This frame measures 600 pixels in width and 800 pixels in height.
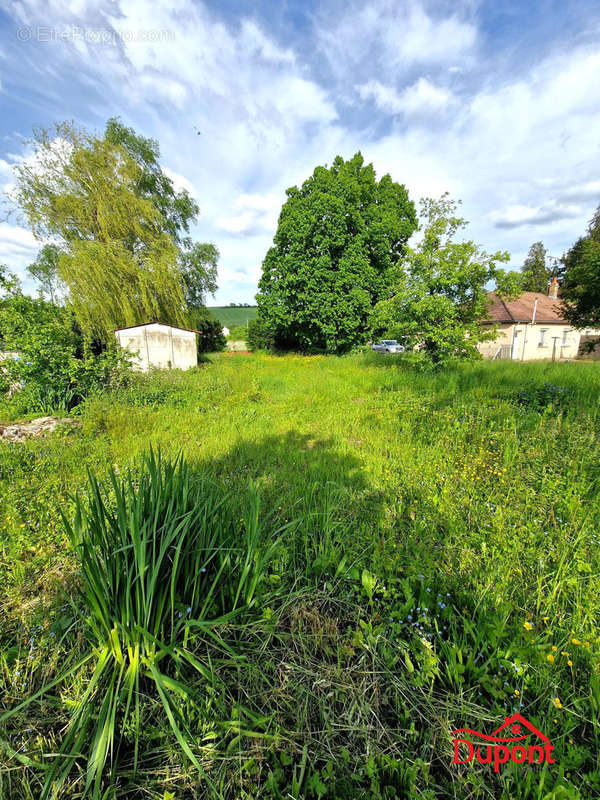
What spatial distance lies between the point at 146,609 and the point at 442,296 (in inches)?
401

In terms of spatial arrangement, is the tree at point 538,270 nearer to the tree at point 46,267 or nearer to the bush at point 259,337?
the bush at point 259,337

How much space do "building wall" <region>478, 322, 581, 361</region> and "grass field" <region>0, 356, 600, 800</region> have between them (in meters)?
26.5

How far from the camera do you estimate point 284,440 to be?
488 centimetres

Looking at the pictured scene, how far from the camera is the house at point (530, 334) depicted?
83.0 feet

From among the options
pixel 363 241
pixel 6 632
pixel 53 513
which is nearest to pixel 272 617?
pixel 6 632

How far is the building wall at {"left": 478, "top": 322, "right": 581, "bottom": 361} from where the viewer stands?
25.4 metres

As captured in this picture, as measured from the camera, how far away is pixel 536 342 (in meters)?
26.4

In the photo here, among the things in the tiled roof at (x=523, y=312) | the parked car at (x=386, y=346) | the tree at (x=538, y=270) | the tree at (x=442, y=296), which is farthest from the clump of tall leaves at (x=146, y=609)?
the tree at (x=538, y=270)

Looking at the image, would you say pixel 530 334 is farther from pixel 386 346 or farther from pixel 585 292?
pixel 585 292

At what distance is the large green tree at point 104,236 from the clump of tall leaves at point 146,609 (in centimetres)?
1437

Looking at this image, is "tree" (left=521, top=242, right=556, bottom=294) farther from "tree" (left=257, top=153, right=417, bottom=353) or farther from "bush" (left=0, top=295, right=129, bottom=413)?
"bush" (left=0, top=295, right=129, bottom=413)

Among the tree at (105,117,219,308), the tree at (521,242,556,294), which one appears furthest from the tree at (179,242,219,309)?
the tree at (521,242,556,294)

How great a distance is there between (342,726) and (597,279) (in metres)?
18.9

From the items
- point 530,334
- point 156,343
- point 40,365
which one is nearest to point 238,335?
point 156,343
